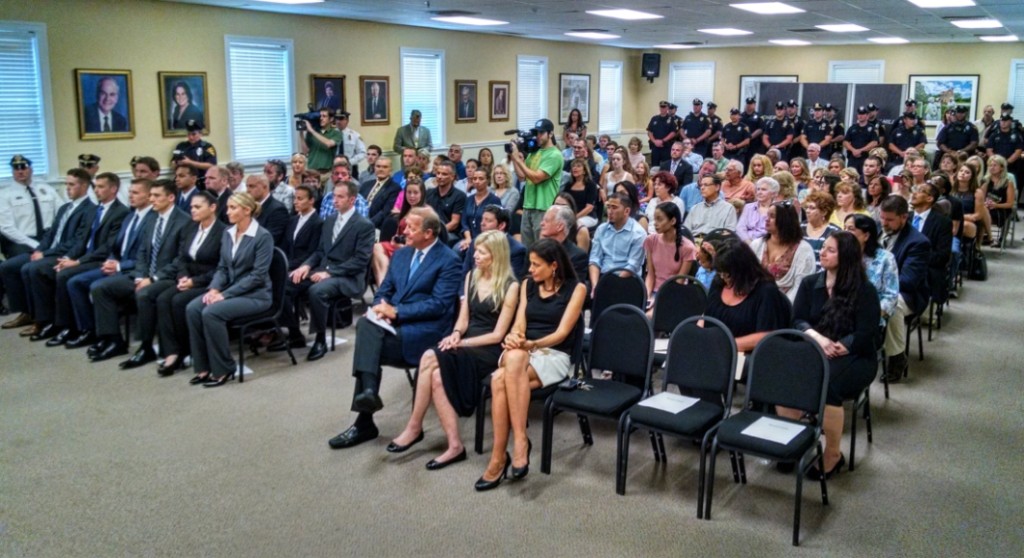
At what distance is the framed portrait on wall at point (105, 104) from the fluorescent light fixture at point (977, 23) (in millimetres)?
10093

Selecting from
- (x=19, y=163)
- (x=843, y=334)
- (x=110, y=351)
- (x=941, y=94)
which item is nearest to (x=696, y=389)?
(x=843, y=334)

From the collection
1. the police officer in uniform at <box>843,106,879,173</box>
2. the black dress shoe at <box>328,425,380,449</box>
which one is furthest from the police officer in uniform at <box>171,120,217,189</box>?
the police officer in uniform at <box>843,106,879,173</box>

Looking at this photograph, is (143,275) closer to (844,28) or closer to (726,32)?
(726,32)

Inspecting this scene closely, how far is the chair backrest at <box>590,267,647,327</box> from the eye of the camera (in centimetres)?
498

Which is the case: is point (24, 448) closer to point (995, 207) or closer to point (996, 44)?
point (995, 207)

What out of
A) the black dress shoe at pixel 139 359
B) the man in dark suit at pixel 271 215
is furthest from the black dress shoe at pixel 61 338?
the man in dark suit at pixel 271 215

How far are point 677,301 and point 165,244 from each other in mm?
3556

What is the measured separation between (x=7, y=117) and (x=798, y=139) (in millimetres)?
11677

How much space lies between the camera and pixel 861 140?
45.3ft

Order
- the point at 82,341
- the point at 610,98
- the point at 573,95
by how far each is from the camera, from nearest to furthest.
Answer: the point at 82,341 → the point at 573,95 → the point at 610,98

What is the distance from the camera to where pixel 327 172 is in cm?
1036

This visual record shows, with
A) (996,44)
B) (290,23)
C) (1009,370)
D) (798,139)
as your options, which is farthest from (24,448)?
(996,44)

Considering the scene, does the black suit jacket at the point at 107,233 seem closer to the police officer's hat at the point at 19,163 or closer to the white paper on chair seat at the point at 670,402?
the police officer's hat at the point at 19,163

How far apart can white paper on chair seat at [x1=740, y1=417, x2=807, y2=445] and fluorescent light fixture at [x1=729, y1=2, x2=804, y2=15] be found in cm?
685
